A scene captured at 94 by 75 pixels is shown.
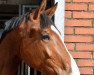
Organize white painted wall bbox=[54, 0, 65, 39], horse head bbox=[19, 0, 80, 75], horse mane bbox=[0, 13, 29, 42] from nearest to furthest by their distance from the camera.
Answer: horse head bbox=[19, 0, 80, 75] → horse mane bbox=[0, 13, 29, 42] → white painted wall bbox=[54, 0, 65, 39]

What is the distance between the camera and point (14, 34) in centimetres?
330

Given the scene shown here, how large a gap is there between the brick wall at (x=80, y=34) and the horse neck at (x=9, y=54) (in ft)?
2.89

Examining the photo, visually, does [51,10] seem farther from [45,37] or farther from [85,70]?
[85,70]

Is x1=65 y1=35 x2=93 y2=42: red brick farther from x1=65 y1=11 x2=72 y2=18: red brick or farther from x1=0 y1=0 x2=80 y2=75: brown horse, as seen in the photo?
x1=0 y1=0 x2=80 y2=75: brown horse

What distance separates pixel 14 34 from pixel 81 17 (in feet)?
3.40

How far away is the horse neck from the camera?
331 cm

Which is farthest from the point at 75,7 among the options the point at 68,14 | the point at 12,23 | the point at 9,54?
the point at 9,54

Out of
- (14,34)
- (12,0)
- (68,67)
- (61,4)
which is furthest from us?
(12,0)

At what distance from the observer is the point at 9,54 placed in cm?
332

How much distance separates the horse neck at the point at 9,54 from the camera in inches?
130

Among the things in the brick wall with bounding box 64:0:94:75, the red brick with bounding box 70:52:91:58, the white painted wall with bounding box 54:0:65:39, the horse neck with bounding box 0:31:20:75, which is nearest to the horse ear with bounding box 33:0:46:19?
the horse neck with bounding box 0:31:20:75

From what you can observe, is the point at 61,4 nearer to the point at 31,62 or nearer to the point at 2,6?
the point at 31,62

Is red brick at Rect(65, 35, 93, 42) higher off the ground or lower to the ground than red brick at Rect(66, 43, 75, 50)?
higher

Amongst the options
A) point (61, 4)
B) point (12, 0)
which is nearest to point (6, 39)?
point (61, 4)
